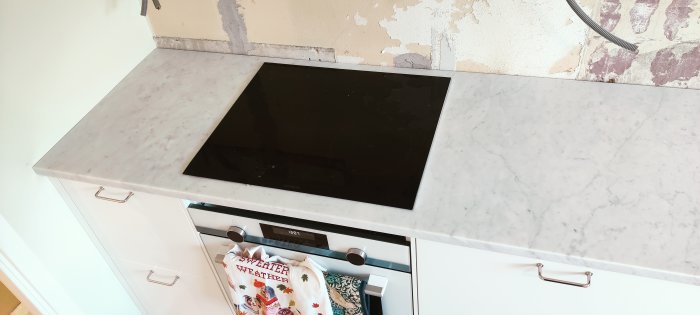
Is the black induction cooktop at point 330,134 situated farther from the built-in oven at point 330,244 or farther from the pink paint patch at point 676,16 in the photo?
the pink paint patch at point 676,16

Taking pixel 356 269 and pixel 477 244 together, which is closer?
pixel 477 244

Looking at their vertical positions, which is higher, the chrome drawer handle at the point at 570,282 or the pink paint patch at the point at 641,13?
the pink paint patch at the point at 641,13

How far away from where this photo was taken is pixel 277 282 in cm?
122

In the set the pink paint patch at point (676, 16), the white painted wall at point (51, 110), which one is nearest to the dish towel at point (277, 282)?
the white painted wall at point (51, 110)

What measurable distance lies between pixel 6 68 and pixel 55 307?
619mm

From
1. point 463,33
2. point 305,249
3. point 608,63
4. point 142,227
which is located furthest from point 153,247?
point 608,63

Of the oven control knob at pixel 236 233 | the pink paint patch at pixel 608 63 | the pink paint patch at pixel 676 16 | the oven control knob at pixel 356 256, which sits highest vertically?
the pink paint patch at pixel 608 63

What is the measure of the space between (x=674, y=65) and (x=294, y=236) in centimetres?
96

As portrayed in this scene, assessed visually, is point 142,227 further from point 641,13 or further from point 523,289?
point 641,13

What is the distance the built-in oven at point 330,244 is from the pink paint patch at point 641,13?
71 centimetres

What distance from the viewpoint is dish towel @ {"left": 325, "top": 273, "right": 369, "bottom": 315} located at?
1.18m

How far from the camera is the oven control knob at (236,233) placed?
4.00 feet

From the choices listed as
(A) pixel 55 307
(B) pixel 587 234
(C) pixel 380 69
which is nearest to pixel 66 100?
(A) pixel 55 307

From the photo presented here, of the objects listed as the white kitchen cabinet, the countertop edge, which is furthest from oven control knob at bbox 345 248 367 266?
the white kitchen cabinet
